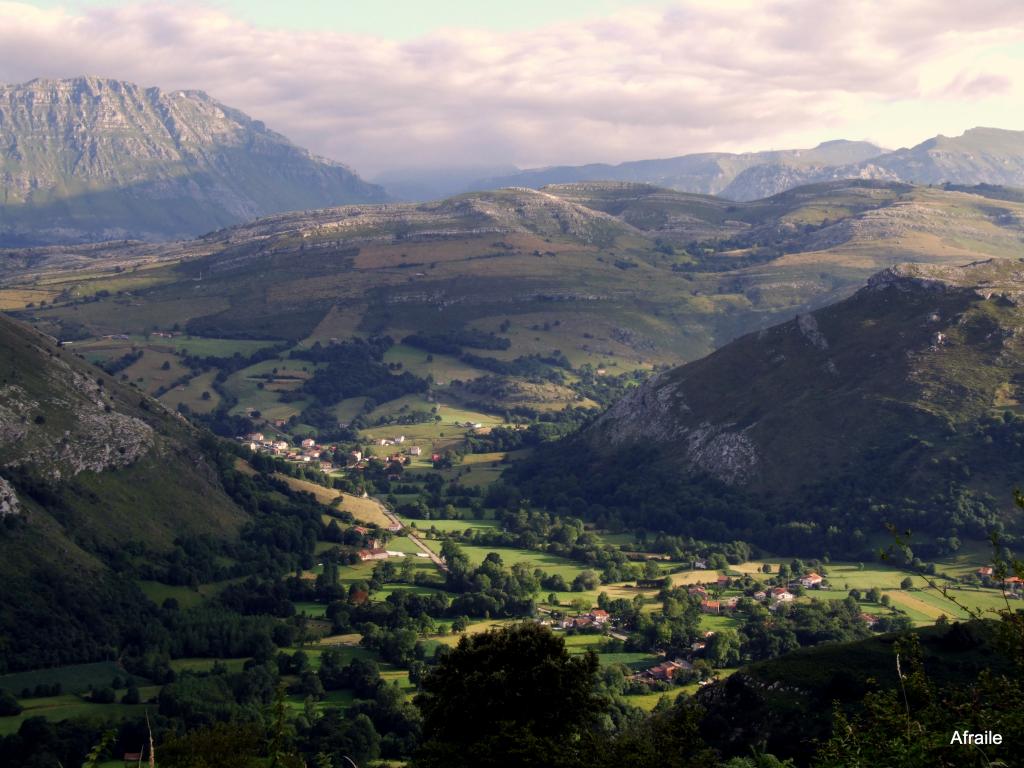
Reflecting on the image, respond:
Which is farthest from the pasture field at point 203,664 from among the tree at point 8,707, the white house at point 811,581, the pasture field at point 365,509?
the white house at point 811,581

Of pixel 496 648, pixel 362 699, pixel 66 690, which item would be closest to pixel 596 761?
pixel 496 648

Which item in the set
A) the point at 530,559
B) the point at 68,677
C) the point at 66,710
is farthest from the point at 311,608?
the point at 66,710

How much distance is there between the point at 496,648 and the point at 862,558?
104 meters

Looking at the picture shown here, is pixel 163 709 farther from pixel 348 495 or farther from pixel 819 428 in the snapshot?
pixel 819 428

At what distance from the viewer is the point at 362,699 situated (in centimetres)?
9756

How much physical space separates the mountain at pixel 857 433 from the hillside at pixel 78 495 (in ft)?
215

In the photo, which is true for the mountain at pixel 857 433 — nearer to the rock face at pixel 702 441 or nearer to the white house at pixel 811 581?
the rock face at pixel 702 441

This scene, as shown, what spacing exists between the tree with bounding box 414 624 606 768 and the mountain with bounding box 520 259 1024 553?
337 feet

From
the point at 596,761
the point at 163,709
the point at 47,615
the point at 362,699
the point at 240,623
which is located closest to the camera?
the point at 596,761

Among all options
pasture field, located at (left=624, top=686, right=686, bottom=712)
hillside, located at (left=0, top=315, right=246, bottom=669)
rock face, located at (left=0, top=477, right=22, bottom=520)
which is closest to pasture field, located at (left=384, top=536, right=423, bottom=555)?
hillside, located at (left=0, top=315, right=246, bottom=669)

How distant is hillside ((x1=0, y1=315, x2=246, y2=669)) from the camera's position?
10956 cm

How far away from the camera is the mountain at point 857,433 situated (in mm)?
151875

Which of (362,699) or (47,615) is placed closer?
(362,699)

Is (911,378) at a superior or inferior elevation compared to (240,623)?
superior
